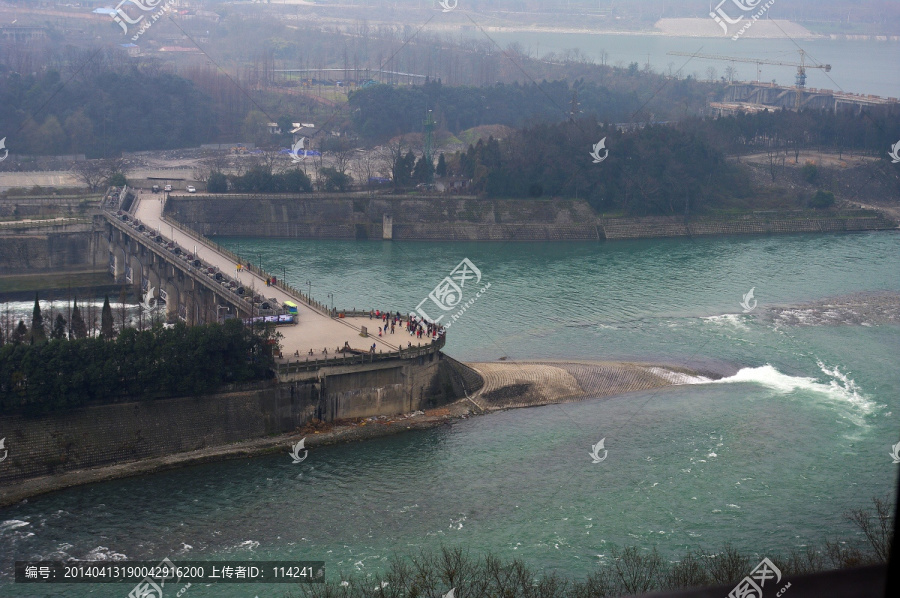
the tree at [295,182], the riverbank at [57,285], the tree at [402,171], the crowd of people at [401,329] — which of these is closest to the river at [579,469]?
the crowd of people at [401,329]

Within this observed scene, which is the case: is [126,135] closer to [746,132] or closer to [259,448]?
[746,132]

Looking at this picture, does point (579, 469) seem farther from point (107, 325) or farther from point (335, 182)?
point (335, 182)

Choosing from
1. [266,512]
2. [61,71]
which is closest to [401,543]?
[266,512]

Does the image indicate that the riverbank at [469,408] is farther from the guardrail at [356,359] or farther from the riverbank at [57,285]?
the riverbank at [57,285]

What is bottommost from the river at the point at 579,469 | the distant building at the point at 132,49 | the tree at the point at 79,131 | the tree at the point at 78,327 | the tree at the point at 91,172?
the river at the point at 579,469

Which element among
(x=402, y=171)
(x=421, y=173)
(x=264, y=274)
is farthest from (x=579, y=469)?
(x=421, y=173)

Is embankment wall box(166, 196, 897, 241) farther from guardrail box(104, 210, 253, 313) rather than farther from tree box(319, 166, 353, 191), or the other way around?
guardrail box(104, 210, 253, 313)
